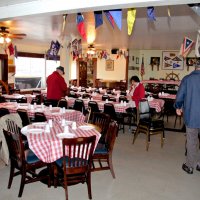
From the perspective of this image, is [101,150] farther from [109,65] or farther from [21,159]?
[109,65]

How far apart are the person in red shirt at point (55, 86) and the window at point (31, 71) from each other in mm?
5159

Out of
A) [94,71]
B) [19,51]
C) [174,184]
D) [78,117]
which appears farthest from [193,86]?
[94,71]

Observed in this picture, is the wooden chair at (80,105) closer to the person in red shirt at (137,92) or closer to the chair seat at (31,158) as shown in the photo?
the person in red shirt at (137,92)

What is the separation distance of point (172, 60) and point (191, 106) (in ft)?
31.6

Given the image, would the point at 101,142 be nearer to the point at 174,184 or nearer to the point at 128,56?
the point at 174,184

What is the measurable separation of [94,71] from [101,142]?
11421 mm

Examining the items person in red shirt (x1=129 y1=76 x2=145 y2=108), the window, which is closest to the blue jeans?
person in red shirt (x1=129 y1=76 x2=145 y2=108)

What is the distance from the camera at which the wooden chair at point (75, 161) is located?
3.16m

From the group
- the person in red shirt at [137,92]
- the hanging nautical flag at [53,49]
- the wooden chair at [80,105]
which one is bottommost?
the wooden chair at [80,105]

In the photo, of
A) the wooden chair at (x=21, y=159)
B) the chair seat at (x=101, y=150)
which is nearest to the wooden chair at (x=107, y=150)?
the chair seat at (x=101, y=150)

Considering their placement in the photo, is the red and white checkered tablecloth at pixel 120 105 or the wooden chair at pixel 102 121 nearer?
the wooden chair at pixel 102 121

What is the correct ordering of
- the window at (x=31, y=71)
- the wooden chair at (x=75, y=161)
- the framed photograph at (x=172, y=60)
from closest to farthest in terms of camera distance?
the wooden chair at (x=75, y=161), the window at (x=31, y=71), the framed photograph at (x=172, y=60)

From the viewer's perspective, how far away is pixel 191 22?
5.79m

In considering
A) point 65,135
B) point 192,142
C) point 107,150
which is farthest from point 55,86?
point 192,142
